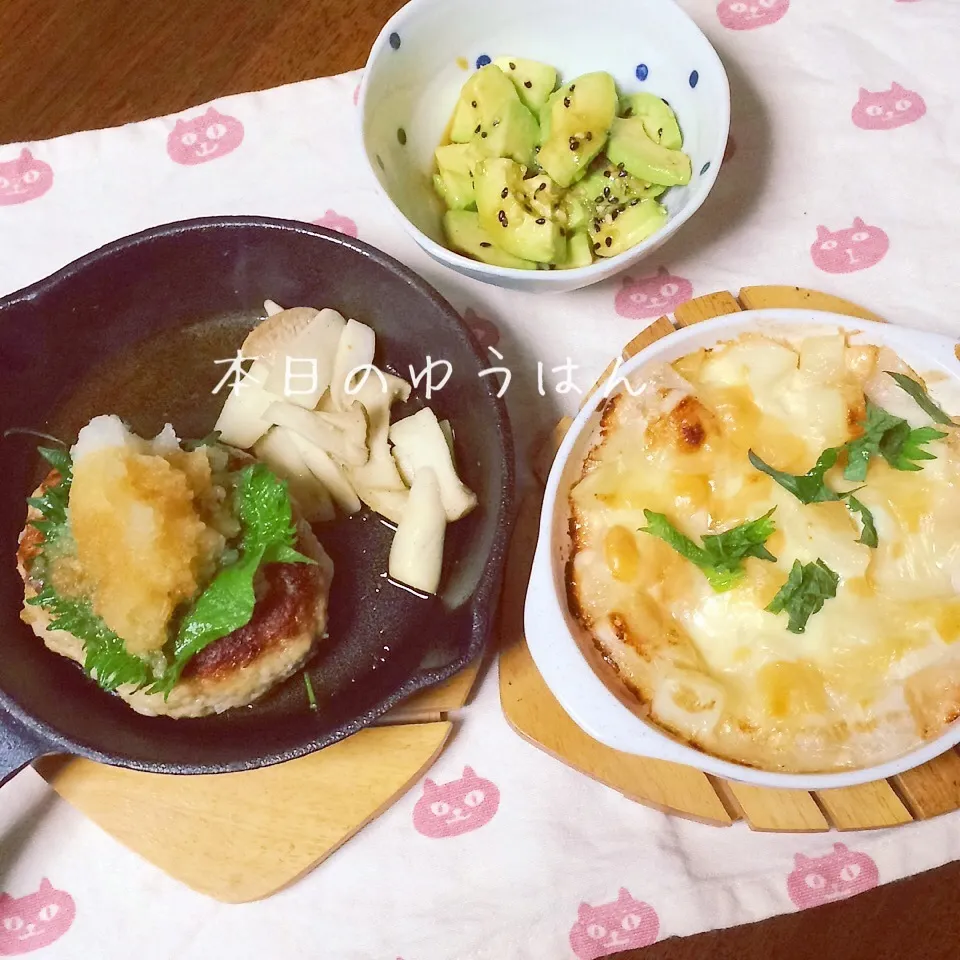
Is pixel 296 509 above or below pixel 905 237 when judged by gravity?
above

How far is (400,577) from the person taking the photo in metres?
1.09

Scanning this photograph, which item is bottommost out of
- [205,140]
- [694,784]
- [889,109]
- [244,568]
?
[694,784]

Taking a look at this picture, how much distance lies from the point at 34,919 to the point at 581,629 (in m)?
0.77

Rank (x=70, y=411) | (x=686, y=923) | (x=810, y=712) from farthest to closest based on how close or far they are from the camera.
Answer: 1. (x=70, y=411)
2. (x=686, y=923)
3. (x=810, y=712)

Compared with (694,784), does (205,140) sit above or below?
above

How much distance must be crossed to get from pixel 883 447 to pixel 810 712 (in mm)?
287

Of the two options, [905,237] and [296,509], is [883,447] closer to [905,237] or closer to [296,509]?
[905,237]

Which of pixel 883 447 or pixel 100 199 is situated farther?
pixel 100 199

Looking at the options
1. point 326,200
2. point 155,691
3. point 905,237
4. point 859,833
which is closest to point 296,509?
point 155,691

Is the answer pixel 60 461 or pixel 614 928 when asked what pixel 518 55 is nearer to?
Answer: pixel 60 461

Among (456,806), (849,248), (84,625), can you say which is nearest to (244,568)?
(84,625)

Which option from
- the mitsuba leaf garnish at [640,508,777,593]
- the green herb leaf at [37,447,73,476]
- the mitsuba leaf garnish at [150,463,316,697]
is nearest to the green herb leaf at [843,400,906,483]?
the mitsuba leaf garnish at [640,508,777,593]

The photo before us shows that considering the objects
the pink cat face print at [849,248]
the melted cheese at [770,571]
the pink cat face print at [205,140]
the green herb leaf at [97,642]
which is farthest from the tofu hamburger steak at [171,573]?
the pink cat face print at [849,248]

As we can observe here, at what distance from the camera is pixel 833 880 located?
3.40 ft
